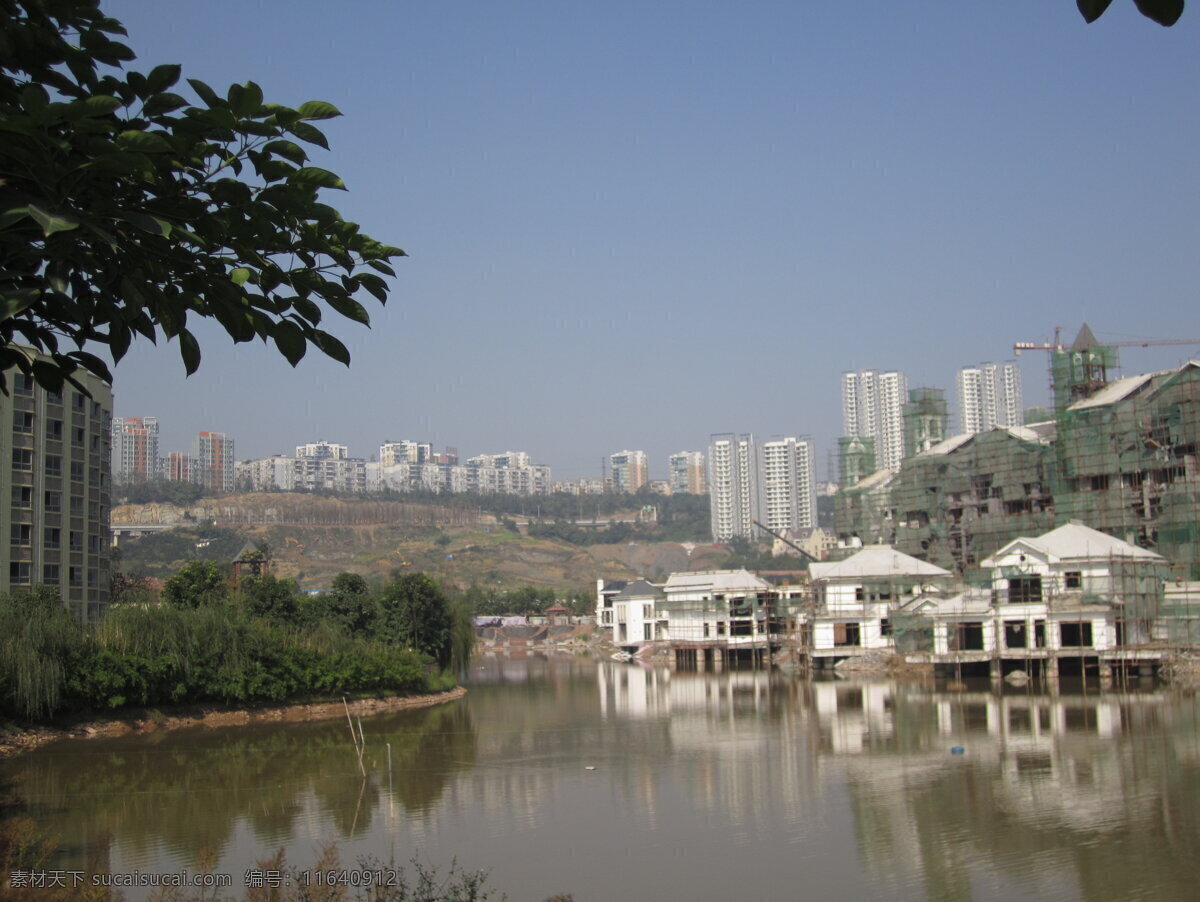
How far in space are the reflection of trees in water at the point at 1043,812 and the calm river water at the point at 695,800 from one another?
0.15 feet

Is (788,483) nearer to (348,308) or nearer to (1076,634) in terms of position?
(1076,634)

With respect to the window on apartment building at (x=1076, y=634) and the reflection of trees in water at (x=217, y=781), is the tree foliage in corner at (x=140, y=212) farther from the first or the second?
the window on apartment building at (x=1076, y=634)

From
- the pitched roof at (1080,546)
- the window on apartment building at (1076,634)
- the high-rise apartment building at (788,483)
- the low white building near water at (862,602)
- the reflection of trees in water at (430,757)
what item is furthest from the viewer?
the high-rise apartment building at (788,483)

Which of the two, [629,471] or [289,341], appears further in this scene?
[629,471]

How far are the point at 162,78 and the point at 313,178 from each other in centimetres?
48

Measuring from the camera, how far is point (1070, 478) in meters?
41.1

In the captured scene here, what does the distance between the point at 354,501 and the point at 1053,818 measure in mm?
116097

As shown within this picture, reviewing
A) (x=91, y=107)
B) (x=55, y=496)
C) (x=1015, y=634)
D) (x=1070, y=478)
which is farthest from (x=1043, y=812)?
(x=1070, y=478)

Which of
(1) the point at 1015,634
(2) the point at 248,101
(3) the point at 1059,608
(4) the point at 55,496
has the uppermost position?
(4) the point at 55,496

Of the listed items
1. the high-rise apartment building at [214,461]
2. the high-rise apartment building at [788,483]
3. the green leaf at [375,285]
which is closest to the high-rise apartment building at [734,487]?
the high-rise apartment building at [788,483]

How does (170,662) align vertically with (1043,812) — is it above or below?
above

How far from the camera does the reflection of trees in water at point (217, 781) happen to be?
13.9 meters

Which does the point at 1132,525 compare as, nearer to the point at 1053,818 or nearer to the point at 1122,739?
the point at 1122,739

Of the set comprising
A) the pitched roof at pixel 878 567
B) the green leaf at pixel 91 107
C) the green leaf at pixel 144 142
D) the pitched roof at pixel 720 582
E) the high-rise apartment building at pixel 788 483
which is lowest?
the pitched roof at pixel 720 582
